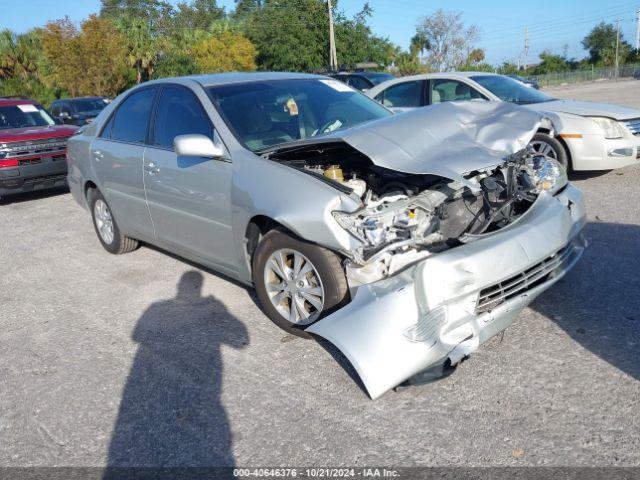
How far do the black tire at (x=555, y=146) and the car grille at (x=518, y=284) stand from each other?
407cm

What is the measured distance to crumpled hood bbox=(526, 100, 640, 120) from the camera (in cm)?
738

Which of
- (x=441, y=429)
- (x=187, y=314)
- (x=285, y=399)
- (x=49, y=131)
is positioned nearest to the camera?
(x=441, y=429)

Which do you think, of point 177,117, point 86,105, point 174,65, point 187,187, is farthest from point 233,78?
point 174,65

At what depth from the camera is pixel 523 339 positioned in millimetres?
3611

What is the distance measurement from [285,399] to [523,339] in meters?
1.53

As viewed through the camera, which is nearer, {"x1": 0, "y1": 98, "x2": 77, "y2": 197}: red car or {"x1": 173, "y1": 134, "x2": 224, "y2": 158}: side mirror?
{"x1": 173, "y1": 134, "x2": 224, "y2": 158}: side mirror

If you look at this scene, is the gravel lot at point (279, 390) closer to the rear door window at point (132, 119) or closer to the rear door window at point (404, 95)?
the rear door window at point (132, 119)

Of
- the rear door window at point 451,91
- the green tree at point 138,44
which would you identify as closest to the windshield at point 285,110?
the rear door window at point 451,91

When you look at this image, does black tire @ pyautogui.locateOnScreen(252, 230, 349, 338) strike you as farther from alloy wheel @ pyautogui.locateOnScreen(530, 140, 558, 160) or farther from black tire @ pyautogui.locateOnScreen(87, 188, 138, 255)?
alloy wheel @ pyautogui.locateOnScreen(530, 140, 558, 160)

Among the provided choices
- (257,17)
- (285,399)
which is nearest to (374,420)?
(285,399)

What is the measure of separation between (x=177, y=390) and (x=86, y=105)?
17.2m

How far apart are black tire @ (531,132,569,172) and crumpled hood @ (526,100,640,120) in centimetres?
34

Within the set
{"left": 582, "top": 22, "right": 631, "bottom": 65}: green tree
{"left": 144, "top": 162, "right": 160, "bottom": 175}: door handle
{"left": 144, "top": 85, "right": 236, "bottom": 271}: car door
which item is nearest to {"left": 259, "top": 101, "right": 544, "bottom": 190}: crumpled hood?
{"left": 144, "top": 85, "right": 236, "bottom": 271}: car door

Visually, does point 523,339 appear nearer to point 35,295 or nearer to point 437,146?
point 437,146
